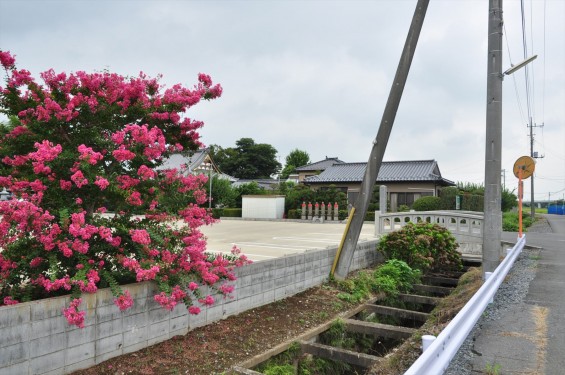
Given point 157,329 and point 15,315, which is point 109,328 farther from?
point 15,315

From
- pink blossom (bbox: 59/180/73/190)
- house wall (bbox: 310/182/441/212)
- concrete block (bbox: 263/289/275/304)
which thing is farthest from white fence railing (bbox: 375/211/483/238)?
house wall (bbox: 310/182/441/212)

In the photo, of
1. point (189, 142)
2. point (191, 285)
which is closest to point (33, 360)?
point (191, 285)

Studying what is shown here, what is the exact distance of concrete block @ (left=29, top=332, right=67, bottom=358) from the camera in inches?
132

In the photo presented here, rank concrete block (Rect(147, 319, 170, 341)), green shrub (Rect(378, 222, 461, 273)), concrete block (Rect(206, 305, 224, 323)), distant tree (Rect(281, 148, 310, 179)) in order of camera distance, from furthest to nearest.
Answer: distant tree (Rect(281, 148, 310, 179)), green shrub (Rect(378, 222, 461, 273)), concrete block (Rect(206, 305, 224, 323)), concrete block (Rect(147, 319, 170, 341))

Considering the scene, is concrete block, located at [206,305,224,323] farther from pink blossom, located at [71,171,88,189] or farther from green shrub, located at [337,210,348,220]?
green shrub, located at [337,210,348,220]

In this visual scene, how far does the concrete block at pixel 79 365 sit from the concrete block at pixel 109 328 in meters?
0.23

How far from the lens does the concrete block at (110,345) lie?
3.89 metres

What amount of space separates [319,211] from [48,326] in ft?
75.3

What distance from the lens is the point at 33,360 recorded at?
3350 millimetres

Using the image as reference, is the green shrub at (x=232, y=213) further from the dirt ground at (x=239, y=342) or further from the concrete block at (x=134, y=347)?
the concrete block at (x=134, y=347)

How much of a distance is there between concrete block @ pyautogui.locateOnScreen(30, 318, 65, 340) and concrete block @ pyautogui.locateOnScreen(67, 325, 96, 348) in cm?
10

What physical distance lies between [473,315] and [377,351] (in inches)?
114

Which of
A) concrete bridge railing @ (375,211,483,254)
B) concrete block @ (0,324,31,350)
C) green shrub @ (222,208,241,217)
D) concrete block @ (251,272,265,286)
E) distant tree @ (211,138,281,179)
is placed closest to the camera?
concrete block @ (0,324,31,350)

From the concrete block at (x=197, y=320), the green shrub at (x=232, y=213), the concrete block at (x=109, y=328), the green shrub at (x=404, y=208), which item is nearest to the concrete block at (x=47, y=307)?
the concrete block at (x=109, y=328)
